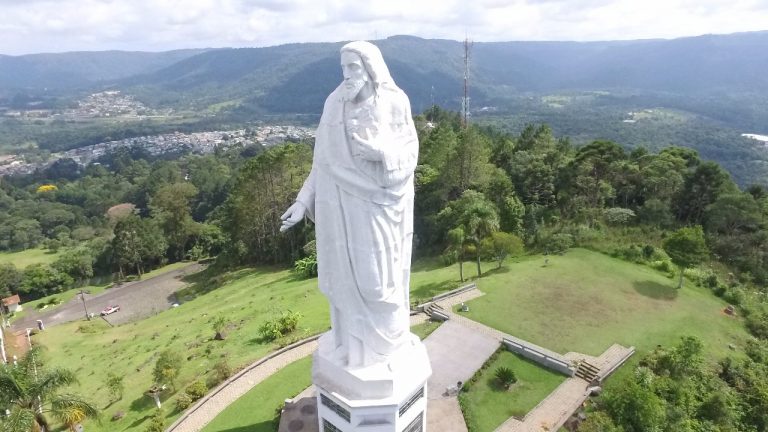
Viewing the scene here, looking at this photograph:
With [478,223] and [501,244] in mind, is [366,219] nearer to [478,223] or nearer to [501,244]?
[478,223]

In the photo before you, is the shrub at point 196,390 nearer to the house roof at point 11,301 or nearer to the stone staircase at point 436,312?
the stone staircase at point 436,312

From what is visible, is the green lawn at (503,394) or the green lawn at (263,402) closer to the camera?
the green lawn at (263,402)

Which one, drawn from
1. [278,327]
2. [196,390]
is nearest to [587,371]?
[278,327]

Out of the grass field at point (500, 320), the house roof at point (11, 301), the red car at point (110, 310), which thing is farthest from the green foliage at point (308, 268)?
the house roof at point (11, 301)

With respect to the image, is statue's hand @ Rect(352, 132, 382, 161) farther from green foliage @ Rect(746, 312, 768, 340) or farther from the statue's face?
green foliage @ Rect(746, 312, 768, 340)

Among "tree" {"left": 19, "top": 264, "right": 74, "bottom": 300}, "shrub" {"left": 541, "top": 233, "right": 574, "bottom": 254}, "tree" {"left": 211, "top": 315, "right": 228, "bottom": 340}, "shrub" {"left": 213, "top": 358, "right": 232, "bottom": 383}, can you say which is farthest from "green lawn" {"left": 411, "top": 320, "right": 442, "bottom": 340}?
"tree" {"left": 19, "top": 264, "right": 74, "bottom": 300}

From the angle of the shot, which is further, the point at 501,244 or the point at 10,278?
the point at 10,278

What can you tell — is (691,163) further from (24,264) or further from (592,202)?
(24,264)
